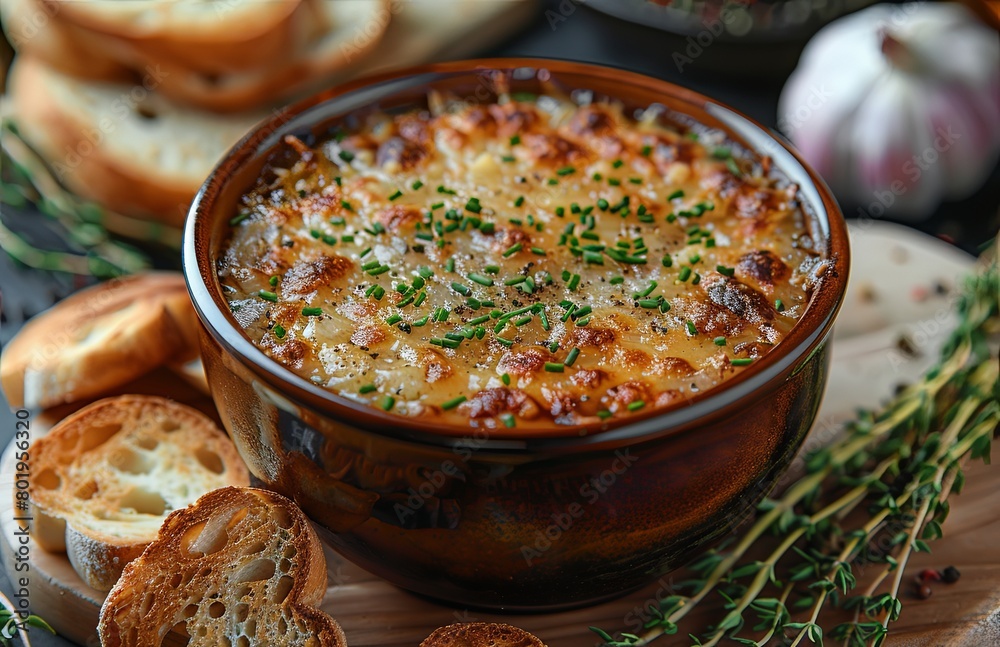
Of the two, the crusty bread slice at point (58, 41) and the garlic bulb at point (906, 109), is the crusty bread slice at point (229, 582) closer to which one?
the crusty bread slice at point (58, 41)

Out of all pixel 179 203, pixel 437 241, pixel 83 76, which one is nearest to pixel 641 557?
pixel 437 241

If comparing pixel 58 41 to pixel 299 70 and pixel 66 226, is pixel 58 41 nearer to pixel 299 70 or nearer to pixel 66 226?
pixel 66 226

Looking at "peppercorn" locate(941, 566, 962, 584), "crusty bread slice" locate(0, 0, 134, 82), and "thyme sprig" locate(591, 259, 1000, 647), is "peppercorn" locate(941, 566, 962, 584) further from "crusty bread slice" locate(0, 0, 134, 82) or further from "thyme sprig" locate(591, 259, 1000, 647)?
"crusty bread slice" locate(0, 0, 134, 82)

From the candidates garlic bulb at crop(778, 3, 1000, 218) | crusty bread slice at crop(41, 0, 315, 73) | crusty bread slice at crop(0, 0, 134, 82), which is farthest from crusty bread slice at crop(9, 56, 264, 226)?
garlic bulb at crop(778, 3, 1000, 218)

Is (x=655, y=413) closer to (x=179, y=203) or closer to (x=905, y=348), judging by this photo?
(x=905, y=348)

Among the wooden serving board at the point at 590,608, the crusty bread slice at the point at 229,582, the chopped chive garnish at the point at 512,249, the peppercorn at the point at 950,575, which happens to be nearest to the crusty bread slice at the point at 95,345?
the wooden serving board at the point at 590,608

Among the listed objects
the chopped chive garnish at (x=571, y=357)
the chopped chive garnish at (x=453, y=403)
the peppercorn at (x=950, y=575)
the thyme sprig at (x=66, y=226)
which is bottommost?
the thyme sprig at (x=66, y=226)
